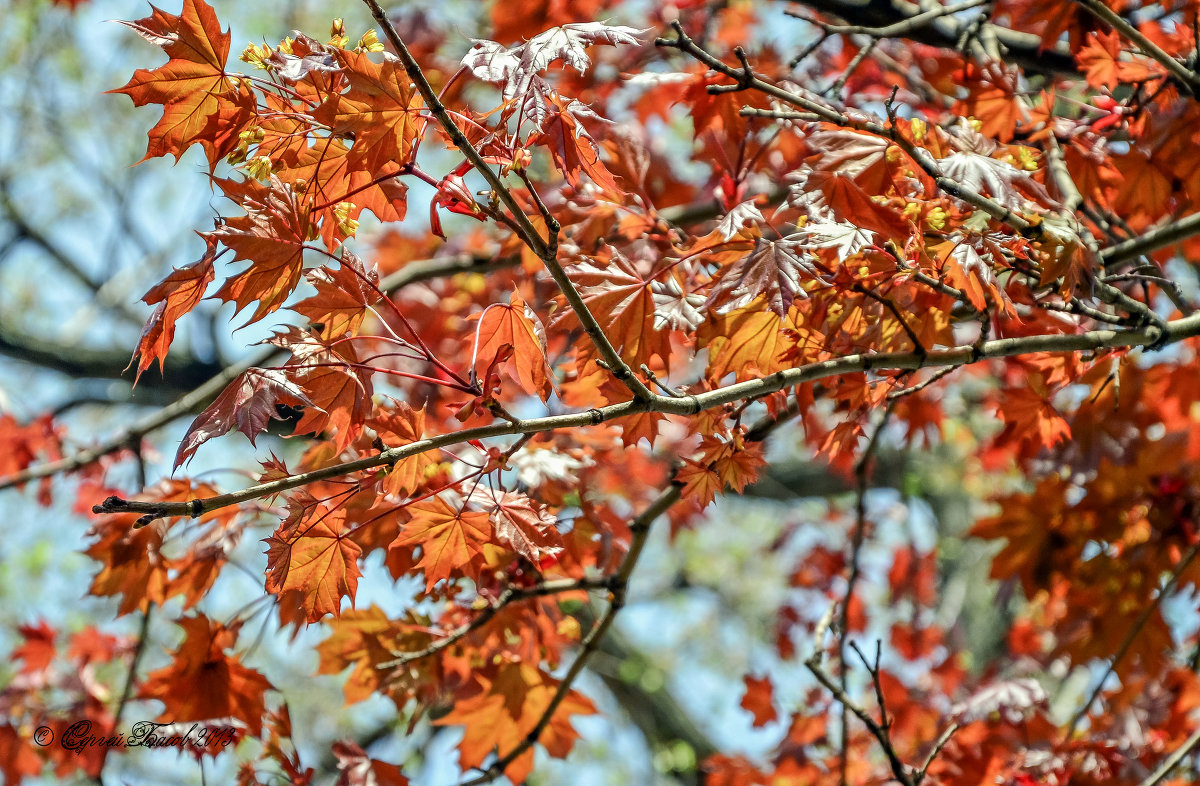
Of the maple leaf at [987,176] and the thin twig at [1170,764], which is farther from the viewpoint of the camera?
the thin twig at [1170,764]

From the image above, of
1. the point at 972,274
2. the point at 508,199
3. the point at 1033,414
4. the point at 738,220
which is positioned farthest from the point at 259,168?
the point at 1033,414

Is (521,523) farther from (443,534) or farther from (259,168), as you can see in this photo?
(259,168)

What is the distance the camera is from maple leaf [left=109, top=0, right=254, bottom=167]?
4.86 feet

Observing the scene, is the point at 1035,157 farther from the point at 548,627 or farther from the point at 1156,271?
the point at 548,627

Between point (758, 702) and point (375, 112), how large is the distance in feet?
8.86

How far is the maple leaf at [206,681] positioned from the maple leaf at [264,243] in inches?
44.5

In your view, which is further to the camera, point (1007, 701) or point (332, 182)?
point (1007, 701)

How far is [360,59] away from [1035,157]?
1.45m

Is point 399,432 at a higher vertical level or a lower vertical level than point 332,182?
lower

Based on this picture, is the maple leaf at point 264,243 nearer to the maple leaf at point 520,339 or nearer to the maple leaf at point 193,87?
the maple leaf at point 193,87

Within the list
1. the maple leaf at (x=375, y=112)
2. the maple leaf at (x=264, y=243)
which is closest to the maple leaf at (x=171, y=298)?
the maple leaf at (x=264, y=243)

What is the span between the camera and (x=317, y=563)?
1590 millimetres

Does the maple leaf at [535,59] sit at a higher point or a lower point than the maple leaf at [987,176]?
lower

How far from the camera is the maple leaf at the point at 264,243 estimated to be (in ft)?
4.63
